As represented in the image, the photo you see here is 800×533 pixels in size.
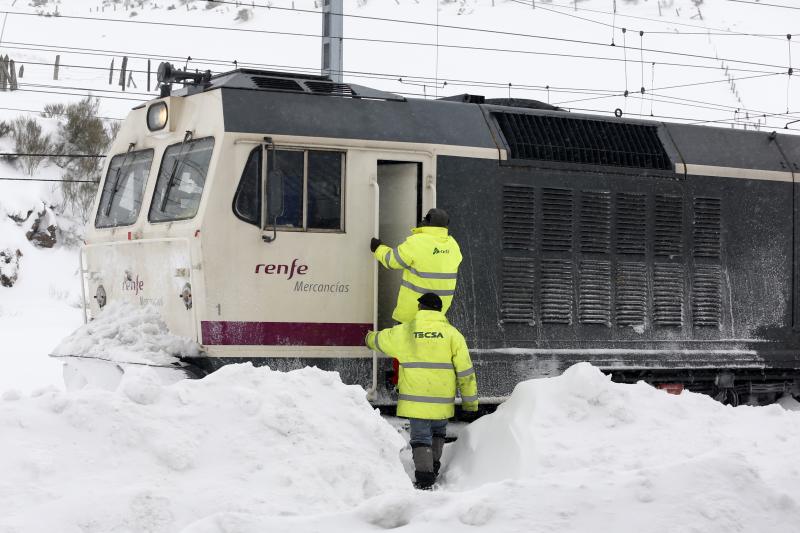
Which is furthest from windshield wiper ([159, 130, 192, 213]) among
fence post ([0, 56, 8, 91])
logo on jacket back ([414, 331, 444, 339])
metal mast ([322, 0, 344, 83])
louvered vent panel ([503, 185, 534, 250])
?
fence post ([0, 56, 8, 91])

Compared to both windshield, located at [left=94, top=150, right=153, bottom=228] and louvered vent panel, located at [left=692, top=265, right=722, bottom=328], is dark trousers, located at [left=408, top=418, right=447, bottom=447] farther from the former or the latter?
louvered vent panel, located at [left=692, top=265, right=722, bottom=328]

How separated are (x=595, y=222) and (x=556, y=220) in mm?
409

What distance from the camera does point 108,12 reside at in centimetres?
6078

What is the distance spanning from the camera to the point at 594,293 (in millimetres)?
10438

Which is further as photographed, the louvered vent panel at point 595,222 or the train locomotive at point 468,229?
the louvered vent panel at point 595,222

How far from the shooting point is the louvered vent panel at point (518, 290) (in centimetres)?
999

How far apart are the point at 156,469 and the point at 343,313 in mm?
3235

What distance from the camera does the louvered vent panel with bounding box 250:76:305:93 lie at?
30.9 ft

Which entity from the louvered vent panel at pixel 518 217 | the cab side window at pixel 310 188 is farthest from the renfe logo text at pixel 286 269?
the louvered vent panel at pixel 518 217

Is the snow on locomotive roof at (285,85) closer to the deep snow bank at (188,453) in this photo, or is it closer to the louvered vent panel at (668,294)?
the deep snow bank at (188,453)

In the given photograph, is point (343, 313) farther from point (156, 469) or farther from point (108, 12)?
point (108, 12)

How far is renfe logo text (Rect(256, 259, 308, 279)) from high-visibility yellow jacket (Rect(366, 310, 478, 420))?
923 millimetres

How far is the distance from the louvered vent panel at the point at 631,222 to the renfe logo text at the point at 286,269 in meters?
3.10

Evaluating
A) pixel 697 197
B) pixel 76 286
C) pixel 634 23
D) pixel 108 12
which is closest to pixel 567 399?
pixel 697 197
